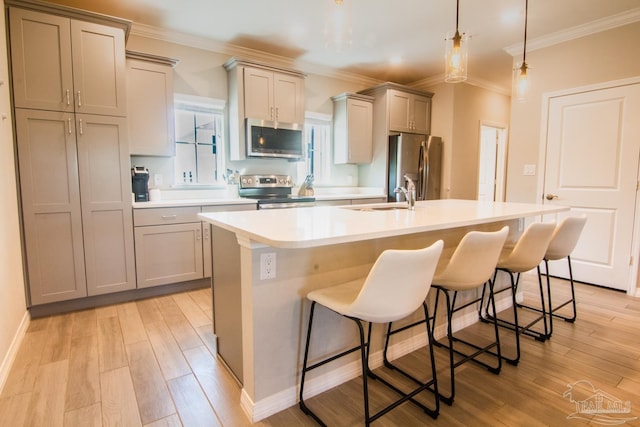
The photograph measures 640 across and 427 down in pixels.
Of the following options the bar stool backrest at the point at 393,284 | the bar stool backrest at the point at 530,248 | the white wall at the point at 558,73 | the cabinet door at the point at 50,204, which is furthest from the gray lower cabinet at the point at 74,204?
the white wall at the point at 558,73

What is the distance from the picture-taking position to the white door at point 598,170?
326 cm

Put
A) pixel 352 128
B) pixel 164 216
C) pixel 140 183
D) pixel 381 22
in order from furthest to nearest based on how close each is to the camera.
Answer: pixel 352 128 → pixel 381 22 → pixel 140 183 → pixel 164 216

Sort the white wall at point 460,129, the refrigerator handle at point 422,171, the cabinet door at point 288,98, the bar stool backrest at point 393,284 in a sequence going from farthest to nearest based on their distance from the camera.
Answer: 1. the white wall at point 460,129
2. the refrigerator handle at point 422,171
3. the cabinet door at point 288,98
4. the bar stool backrest at point 393,284

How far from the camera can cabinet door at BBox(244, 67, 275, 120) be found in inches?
150

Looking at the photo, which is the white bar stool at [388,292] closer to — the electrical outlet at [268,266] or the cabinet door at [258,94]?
the electrical outlet at [268,266]

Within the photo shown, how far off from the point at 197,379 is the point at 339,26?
2.12 m

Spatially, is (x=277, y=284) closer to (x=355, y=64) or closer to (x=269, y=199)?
(x=269, y=199)

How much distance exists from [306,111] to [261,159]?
1008 millimetres

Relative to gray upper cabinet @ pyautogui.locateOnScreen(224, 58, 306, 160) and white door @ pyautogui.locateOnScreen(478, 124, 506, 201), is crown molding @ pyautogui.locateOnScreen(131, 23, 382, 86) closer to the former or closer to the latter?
gray upper cabinet @ pyautogui.locateOnScreen(224, 58, 306, 160)

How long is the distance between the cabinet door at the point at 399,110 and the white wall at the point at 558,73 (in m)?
1.41

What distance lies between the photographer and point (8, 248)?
218 centimetres

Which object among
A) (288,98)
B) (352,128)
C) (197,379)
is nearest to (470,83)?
(352,128)

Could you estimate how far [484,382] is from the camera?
1.88 meters

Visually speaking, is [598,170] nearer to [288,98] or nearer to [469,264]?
[469,264]
